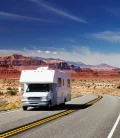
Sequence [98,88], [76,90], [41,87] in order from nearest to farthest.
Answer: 1. [41,87]
2. [76,90]
3. [98,88]

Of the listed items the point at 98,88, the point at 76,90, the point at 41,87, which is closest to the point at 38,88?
the point at 41,87

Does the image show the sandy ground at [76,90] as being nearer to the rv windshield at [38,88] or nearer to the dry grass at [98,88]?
the dry grass at [98,88]

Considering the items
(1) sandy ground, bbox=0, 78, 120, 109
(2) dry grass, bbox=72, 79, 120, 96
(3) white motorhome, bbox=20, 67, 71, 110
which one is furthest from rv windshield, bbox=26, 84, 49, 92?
(2) dry grass, bbox=72, 79, 120, 96

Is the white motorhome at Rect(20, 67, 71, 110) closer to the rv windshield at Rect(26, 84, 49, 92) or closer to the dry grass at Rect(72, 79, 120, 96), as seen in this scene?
the rv windshield at Rect(26, 84, 49, 92)

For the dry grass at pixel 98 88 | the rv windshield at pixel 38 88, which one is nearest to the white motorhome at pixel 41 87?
the rv windshield at pixel 38 88

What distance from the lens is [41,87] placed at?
24109 millimetres

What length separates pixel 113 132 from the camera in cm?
1255

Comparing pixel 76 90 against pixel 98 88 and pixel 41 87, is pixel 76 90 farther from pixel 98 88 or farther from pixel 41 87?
pixel 41 87

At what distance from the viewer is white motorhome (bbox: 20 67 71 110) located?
22750 mm

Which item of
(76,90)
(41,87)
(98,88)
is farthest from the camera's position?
(98,88)

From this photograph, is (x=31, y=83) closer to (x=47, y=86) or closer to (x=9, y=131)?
(x=47, y=86)

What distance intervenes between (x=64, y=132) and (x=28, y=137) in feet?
5.92

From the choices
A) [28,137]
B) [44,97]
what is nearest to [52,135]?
[28,137]

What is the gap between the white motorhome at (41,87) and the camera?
22750 mm
